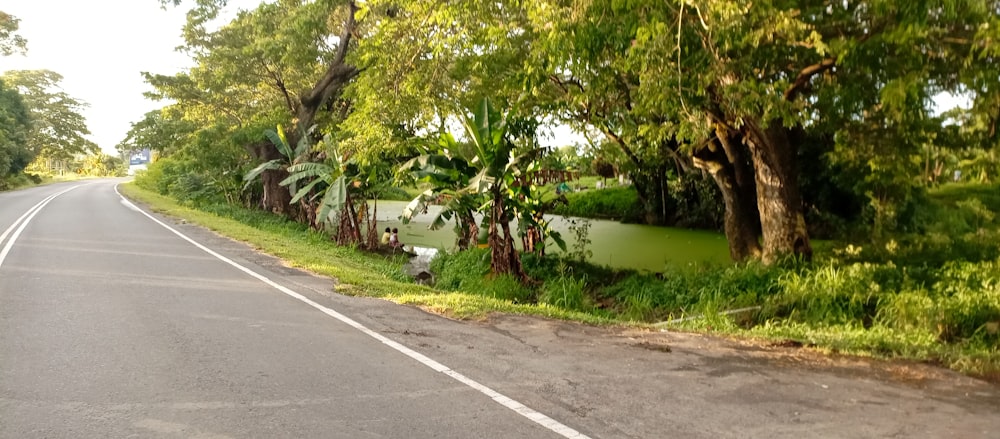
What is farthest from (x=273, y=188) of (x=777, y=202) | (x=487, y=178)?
(x=777, y=202)

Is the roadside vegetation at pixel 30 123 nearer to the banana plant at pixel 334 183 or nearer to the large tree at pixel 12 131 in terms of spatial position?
the large tree at pixel 12 131

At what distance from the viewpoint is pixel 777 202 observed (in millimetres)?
12312

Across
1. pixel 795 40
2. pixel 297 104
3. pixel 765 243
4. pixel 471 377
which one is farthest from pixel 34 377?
pixel 297 104

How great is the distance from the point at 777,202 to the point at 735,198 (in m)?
1.95

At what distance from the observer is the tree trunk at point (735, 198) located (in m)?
14.1

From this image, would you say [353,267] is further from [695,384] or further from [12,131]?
[12,131]

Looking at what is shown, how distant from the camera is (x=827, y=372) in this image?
5762mm

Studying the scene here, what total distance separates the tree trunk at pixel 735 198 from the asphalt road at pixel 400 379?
751 cm

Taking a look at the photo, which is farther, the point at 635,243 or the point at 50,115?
the point at 50,115

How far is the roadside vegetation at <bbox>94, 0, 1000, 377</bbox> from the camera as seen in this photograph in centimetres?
763

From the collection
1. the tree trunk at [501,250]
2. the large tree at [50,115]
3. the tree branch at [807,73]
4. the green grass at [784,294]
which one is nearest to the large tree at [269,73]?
the green grass at [784,294]

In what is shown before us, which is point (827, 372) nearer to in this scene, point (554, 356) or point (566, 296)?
point (554, 356)

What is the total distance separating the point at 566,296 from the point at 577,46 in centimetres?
520

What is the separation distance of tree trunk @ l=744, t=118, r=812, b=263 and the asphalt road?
19.5 ft
